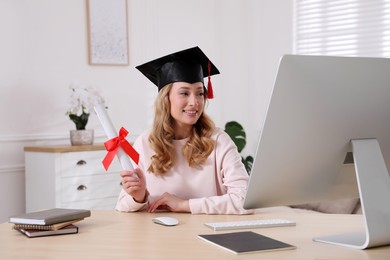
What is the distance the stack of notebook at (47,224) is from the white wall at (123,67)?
282cm

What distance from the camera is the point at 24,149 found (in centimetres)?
506

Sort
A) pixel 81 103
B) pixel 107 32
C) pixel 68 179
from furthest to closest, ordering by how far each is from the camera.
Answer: pixel 107 32 → pixel 81 103 → pixel 68 179

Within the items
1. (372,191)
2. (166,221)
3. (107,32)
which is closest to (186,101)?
(166,221)

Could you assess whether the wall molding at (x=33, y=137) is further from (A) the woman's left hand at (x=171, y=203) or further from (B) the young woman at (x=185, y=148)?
(A) the woman's left hand at (x=171, y=203)

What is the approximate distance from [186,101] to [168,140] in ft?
0.68

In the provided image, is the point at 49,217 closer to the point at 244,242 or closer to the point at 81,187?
the point at 244,242

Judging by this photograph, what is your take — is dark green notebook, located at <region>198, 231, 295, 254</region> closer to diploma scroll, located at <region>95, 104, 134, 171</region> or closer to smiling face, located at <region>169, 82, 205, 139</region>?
diploma scroll, located at <region>95, 104, 134, 171</region>

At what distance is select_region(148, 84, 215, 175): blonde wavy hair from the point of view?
298 cm

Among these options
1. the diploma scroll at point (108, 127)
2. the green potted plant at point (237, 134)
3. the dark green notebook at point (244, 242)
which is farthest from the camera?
the green potted plant at point (237, 134)

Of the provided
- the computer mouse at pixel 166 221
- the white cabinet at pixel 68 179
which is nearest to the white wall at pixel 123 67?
the white cabinet at pixel 68 179

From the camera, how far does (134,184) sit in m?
2.69

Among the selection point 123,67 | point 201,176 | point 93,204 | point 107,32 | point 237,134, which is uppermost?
point 107,32

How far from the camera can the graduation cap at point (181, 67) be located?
3.02m

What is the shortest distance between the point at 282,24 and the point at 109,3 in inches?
65.8
